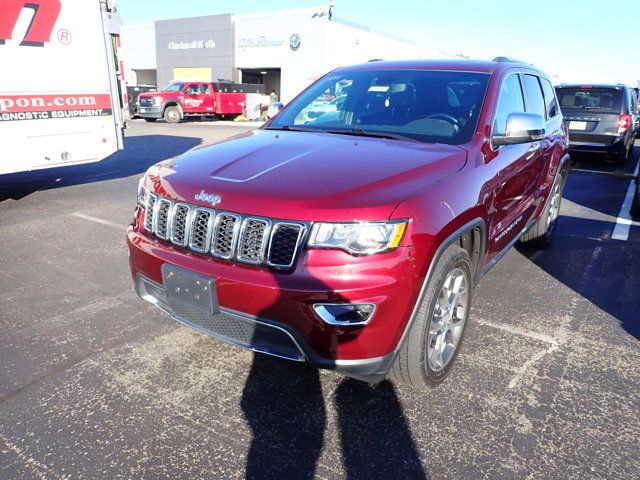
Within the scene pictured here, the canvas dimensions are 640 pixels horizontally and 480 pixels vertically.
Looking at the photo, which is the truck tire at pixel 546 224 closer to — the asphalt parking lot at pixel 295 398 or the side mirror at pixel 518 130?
the asphalt parking lot at pixel 295 398

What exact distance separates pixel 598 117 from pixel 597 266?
23.3ft

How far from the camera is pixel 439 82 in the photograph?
12.1ft

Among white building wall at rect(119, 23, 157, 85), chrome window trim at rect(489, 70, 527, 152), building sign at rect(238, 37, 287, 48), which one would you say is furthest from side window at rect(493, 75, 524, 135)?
white building wall at rect(119, 23, 157, 85)

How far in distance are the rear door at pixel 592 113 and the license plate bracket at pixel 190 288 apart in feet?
35.0

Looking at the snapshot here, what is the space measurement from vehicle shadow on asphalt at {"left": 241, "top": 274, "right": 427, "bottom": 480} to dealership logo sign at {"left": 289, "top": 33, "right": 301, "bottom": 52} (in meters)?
34.0

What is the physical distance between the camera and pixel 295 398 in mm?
2795

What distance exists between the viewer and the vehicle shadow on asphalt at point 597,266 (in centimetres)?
416

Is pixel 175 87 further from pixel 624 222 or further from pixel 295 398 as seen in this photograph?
pixel 295 398

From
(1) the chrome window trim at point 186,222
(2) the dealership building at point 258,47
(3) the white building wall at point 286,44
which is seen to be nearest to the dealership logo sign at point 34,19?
(1) the chrome window trim at point 186,222

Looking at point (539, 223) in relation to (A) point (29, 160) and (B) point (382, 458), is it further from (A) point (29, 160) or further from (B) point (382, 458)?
(A) point (29, 160)

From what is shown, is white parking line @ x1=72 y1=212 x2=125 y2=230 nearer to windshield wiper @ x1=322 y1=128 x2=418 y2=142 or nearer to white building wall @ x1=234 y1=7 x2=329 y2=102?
windshield wiper @ x1=322 y1=128 x2=418 y2=142

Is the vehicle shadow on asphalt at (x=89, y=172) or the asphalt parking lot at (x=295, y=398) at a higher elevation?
the asphalt parking lot at (x=295, y=398)

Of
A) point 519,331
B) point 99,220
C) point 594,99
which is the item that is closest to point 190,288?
point 519,331

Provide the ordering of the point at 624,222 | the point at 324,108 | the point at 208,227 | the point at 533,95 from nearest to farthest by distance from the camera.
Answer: the point at 208,227 < the point at 324,108 < the point at 533,95 < the point at 624,222
